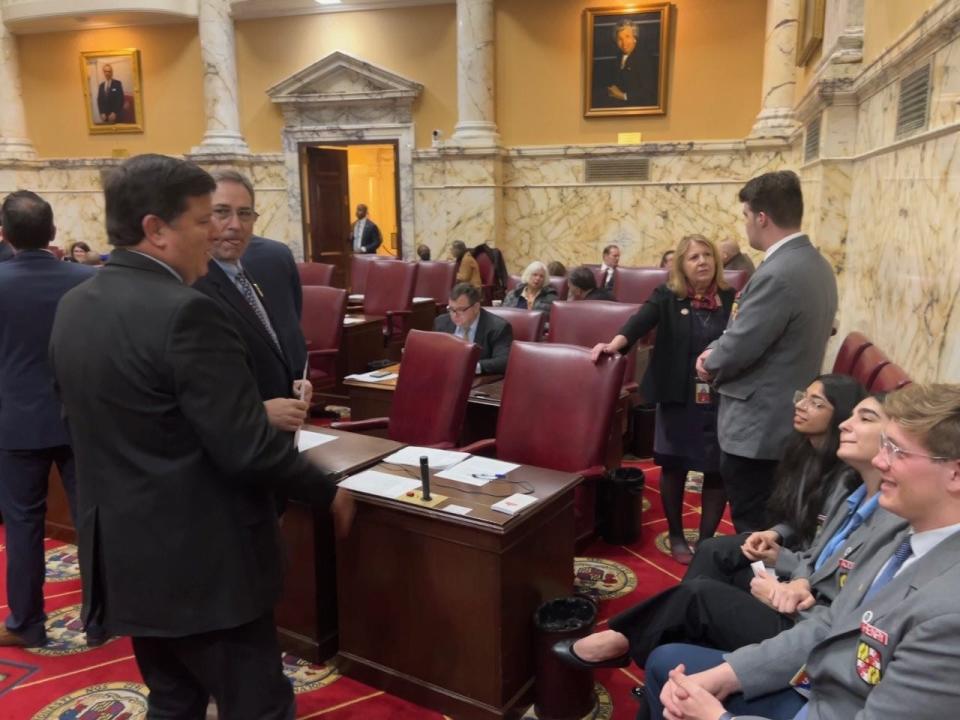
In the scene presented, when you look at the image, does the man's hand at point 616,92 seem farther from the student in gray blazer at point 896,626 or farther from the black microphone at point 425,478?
the student in gray blazer at point 896,626

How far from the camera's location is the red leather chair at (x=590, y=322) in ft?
13.7

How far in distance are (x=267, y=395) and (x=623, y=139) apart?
7622 mm

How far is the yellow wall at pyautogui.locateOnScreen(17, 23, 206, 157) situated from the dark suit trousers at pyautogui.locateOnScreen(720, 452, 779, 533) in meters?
9.67

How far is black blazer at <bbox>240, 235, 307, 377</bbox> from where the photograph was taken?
302cm

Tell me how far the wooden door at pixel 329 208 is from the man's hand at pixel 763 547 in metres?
8.30

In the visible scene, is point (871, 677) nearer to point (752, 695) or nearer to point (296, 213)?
point (752, 695)

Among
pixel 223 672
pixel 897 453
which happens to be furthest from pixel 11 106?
pixel 897 453

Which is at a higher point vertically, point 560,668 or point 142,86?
point 142,86

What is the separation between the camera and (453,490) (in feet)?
7.80

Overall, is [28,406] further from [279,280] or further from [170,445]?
[170,445]

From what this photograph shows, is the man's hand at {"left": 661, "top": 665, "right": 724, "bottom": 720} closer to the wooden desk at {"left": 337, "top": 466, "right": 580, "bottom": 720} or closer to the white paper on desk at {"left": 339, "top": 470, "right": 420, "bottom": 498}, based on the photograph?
the wooden desk at {"left": 337, "top": 466, "right": 580, "bottom": 720}

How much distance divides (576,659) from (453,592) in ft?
1.30

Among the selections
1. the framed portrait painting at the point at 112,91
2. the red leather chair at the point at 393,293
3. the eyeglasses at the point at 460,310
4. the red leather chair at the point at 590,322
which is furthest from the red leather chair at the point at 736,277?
the framed portrait painting at the point at 112,91

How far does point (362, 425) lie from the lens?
11.2 ft
